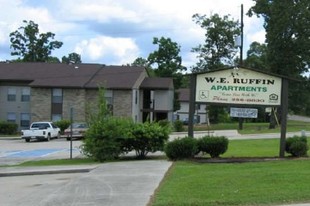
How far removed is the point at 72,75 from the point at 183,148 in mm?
38153

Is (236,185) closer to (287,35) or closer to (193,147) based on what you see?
(193,147)

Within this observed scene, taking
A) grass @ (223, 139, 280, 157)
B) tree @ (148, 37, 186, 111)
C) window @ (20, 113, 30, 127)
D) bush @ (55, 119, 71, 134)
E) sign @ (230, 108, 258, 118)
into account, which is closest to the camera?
sign @ (230, 108, 258, 118)

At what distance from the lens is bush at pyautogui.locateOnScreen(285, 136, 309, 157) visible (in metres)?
17.4

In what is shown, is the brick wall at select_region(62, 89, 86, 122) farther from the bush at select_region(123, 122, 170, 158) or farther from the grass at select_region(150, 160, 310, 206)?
the grass at select_region(150, 160, 310, 206)

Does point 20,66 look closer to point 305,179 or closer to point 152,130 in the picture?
point 152,130

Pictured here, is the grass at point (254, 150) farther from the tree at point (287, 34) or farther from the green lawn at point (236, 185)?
the tree at point (287, 34)

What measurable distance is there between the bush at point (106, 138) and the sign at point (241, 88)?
3.66 m

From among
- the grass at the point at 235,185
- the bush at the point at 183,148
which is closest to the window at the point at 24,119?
the bush at the point at 183,148

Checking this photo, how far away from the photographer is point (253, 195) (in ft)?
32.0

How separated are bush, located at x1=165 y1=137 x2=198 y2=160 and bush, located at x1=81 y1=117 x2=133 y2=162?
273 cm

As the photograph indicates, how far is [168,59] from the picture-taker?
2945 inches

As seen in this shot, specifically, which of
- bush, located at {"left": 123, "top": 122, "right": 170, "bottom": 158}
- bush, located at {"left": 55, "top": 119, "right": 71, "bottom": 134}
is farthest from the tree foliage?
bush, located at {"left": 123, "top": 122, "right": 170, "bottom": 158}

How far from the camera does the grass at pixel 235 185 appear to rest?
940 cm

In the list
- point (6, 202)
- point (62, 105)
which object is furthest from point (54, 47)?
point (6, 202)
